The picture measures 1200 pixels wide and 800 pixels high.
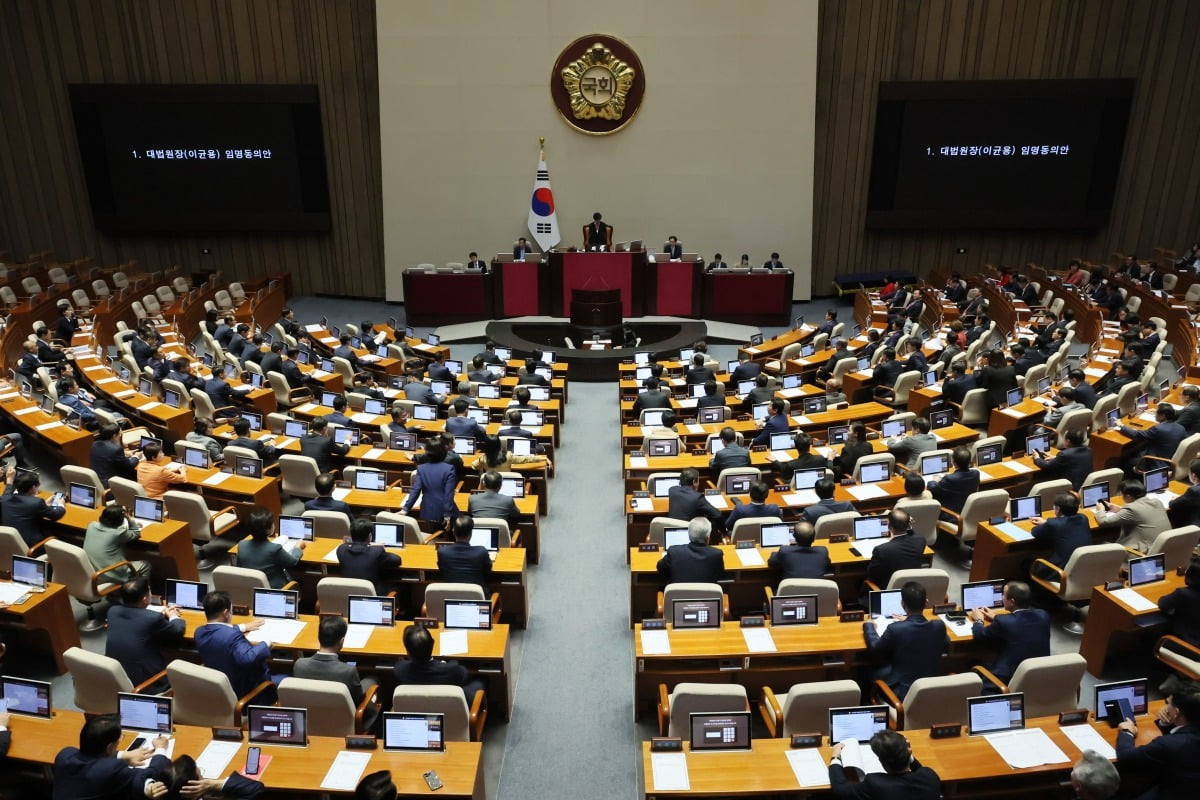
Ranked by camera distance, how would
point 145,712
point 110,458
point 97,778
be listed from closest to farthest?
1. point 97,778
2. point 145,712
3. point 110,458

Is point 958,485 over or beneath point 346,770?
over

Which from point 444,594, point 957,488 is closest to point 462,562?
point 444,594

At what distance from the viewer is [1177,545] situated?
6.71 metres

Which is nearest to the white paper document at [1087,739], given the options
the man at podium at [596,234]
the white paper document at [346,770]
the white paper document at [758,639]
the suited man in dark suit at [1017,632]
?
the suited man in dark suit at [1017,632]

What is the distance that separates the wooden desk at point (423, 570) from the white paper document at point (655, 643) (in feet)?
4.81

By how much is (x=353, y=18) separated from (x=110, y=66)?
6.04 meters

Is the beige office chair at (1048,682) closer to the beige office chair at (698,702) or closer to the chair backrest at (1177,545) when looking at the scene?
the beige office chair at (698,702)

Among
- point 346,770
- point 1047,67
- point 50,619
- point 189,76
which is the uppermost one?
point 1047,67

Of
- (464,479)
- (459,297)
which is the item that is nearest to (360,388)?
(464,479)

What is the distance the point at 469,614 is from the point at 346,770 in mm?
1568

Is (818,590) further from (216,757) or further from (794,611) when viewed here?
(216,757)

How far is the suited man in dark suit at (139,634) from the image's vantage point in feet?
19.0

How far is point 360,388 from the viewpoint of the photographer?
12.4 meters

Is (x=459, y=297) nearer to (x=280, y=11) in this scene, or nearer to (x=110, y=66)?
(x=280, y=11)
